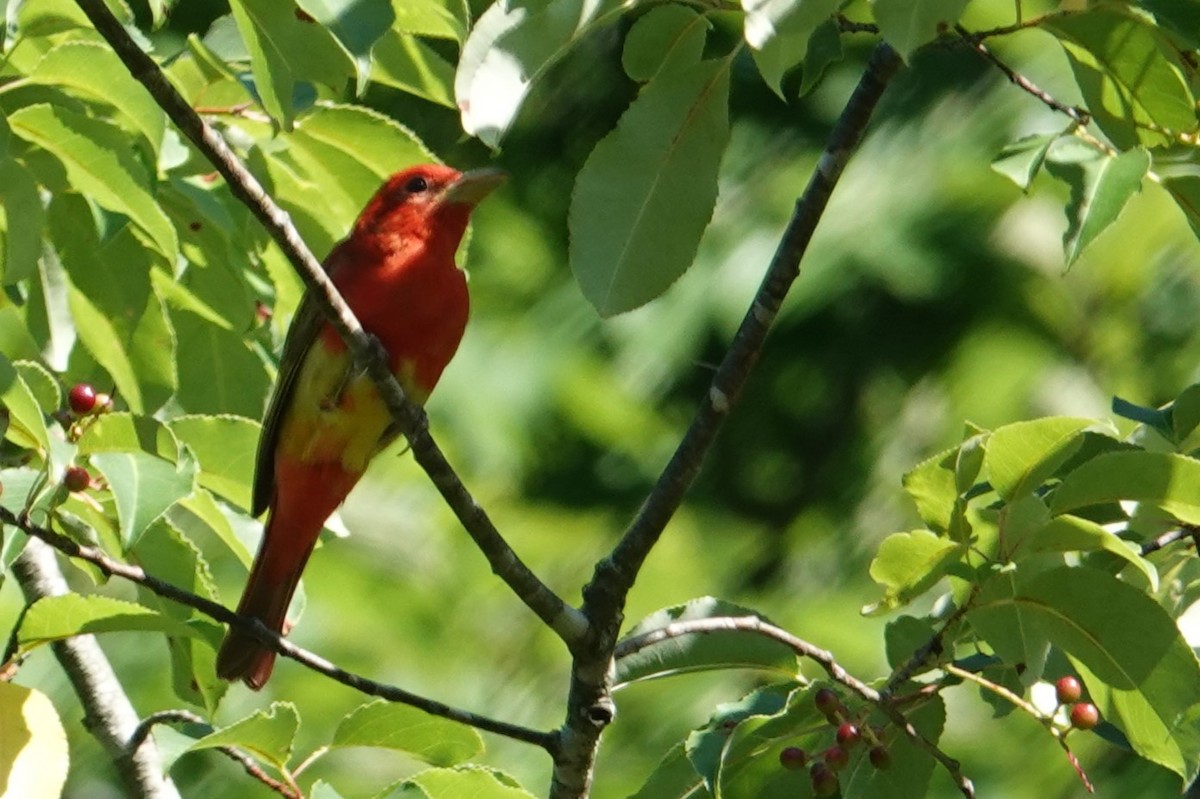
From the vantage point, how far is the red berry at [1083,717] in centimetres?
232

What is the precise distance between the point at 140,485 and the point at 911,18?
3.02 feet

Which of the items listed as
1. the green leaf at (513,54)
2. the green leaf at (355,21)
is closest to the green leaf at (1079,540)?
the green leaf at (513,54)

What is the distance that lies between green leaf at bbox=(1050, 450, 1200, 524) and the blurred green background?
2945 mm

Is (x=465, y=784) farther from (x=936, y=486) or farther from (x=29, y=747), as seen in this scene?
(x=936, y=486)

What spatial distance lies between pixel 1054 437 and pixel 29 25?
1265 mm

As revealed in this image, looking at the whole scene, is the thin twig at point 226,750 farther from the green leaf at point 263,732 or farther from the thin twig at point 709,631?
the thin twig at point 709,631

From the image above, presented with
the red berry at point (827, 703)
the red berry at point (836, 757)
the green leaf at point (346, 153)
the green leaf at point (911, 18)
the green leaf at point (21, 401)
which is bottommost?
the red berry at point (836, 757)

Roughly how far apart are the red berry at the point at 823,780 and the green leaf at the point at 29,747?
83cm

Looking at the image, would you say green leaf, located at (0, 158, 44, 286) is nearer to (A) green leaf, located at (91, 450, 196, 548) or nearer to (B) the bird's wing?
(A) green leaf, located at (91, 450, 196, 548)

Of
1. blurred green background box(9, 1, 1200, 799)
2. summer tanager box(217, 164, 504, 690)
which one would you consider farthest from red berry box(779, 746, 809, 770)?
blurred green background box(9, 1, 1200, 799)

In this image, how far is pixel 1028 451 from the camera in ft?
6.89

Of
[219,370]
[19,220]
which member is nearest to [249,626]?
[19,220]

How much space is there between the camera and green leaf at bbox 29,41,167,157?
2.31m

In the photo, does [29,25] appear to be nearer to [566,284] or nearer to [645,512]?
[645,512]
